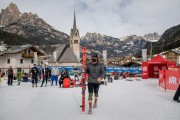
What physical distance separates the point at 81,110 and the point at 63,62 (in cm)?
8834

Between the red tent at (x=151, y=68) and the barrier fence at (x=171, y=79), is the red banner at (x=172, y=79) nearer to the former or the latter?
the barrier fence at (x=171, y=79)

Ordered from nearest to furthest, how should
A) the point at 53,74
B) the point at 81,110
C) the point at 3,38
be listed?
1. the point at 81,110
2. the point at 53,74
3. the point at 3,38

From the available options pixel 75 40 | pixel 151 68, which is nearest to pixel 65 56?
pixel 75 40

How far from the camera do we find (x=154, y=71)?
33.8m

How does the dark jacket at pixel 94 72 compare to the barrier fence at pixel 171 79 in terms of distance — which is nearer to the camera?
the dark jacket at pixel 94 72

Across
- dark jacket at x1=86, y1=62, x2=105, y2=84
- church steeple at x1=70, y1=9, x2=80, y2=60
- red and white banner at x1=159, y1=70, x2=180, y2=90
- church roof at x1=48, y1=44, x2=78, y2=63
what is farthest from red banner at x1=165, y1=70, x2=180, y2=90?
church steeple at x1=70, y1=9, x2=80, y2=60

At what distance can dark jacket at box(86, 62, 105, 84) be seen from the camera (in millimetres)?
7602

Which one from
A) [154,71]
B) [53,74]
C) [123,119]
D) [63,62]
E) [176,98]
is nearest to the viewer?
[123,119]

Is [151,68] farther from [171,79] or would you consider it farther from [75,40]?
[75,40]

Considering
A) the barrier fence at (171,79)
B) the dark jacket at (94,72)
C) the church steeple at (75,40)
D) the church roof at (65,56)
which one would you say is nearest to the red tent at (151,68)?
the barrier fence at (171,79)

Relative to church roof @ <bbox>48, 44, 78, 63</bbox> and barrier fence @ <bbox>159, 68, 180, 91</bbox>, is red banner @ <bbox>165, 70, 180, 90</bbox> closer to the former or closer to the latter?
barrier fence @ <bbox>159, 68, 180, 91</bbox>

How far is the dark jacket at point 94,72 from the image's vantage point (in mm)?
7602

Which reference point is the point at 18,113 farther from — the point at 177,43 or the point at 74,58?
the point at 177,43

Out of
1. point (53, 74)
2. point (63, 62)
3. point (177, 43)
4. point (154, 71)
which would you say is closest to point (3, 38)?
point (63, 62)
